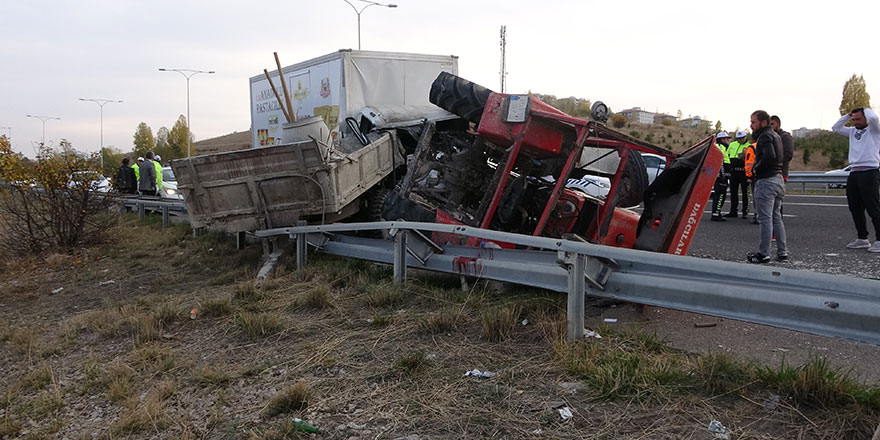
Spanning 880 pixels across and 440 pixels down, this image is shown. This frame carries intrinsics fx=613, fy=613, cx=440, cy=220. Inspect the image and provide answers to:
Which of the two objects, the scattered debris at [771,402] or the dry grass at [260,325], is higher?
the scattered debris at [771,402]

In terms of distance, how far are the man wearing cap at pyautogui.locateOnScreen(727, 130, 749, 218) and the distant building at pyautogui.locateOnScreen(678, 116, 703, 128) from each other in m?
45.0

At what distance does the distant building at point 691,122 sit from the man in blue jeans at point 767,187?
51040 millimetres

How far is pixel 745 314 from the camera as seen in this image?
294 centimetres

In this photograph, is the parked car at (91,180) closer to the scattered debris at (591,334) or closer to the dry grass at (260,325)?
the dry grass at (260,325)

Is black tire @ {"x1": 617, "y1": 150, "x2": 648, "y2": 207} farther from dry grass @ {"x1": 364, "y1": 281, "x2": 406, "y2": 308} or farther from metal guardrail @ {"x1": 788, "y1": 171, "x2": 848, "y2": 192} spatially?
metal guardrail @ {"x1": 788, "y1": 171, "x2": 848, "y2": 192}

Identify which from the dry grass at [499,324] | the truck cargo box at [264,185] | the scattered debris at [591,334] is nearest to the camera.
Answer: the scattered debris at [591,334]

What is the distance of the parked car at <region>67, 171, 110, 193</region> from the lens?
9484mm

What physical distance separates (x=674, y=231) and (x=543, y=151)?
4.77ft

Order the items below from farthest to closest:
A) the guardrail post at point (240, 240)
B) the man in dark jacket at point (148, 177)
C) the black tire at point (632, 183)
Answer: the man in dark jacket at point (148, 177), the guardrail post at point (240, 240), the black tire at point (632, 183)

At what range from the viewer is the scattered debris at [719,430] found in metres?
2.54

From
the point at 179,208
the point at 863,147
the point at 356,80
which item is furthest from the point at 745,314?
the point at 179,208

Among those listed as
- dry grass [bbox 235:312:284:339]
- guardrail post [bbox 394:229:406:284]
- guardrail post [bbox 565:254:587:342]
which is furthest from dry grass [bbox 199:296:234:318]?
guardrail post [bbox 565:254:587:342]

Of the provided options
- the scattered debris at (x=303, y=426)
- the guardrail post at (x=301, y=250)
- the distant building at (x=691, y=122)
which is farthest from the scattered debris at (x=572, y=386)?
the distant building at (x=691, y=122)

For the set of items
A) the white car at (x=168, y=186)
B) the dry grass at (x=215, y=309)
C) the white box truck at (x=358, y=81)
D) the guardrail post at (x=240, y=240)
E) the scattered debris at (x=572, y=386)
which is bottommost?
the dry grass at (x=215, y=309)
